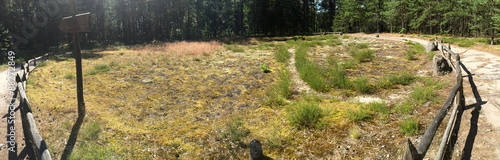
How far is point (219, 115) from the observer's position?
32.7 ft

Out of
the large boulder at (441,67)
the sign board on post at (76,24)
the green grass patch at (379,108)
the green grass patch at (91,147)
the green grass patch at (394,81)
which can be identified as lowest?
the green grass patch at (91,147)

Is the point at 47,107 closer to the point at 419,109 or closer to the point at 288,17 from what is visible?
the point at 419,109

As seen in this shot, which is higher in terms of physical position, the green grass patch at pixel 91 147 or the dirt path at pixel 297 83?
the dirt path at pixel 297 83

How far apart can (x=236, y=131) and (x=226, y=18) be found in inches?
2517

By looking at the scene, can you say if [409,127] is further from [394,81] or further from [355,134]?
[394,81]

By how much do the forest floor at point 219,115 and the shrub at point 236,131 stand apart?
0.04 m

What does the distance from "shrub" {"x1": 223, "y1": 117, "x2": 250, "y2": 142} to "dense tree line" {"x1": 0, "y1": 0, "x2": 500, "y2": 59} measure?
104ft

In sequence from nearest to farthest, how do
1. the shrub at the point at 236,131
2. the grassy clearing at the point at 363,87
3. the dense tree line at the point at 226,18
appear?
1. the shrub at the point at 236,131
2. the grassy clearing at the point at 363,87
3. the dense tree line at the point at 226,18

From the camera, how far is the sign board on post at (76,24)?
28.1 ft

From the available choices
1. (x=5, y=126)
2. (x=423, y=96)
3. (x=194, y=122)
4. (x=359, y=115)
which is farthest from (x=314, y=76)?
(x=5, y=126)

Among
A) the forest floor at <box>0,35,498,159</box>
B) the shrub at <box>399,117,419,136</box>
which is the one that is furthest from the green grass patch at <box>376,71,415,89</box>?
the shrub at <box>399,117,419,136</box>

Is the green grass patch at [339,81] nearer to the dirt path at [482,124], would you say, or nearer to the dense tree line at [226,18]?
the dirt path at [482,124]

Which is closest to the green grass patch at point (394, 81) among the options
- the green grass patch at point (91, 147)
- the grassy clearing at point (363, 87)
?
the grassy clearing at point (363, 87)

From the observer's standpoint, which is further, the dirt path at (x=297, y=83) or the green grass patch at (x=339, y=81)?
the dirt path at (x=297, y=83)
